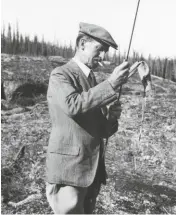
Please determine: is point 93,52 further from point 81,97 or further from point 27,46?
point 27,46

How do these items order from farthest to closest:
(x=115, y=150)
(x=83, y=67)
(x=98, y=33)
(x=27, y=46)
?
(x=27, y=46), (x=115, y=150), (x=83, y=67), (x=98, y=33)

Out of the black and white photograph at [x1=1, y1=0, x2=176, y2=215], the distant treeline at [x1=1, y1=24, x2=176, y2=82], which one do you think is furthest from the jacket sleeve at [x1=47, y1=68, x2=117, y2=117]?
the distant treeline at [x1=1, y1=24, x2=176, y2=82]

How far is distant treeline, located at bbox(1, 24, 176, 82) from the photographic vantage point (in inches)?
367

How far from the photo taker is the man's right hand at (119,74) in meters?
1.68

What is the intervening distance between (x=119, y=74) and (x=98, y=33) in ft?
1.07

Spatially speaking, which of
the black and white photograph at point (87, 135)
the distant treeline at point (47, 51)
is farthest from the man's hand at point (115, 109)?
the distant treeline at point (47, 51)

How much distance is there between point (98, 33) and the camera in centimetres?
186

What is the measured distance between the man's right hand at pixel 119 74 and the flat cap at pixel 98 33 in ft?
0.81

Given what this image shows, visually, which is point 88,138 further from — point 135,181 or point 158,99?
point 158,99

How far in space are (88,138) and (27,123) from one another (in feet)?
14.3

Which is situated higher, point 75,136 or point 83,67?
point 83,67

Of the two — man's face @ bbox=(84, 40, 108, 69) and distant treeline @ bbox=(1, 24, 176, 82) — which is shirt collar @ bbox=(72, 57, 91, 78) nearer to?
man's face @ bbox=(84, 40, 108, 69)

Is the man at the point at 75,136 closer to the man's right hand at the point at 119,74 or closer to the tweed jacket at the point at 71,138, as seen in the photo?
the tweed jacket at the point at 71,138

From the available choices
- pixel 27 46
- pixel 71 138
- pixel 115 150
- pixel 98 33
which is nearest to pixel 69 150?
pixel 71 138
